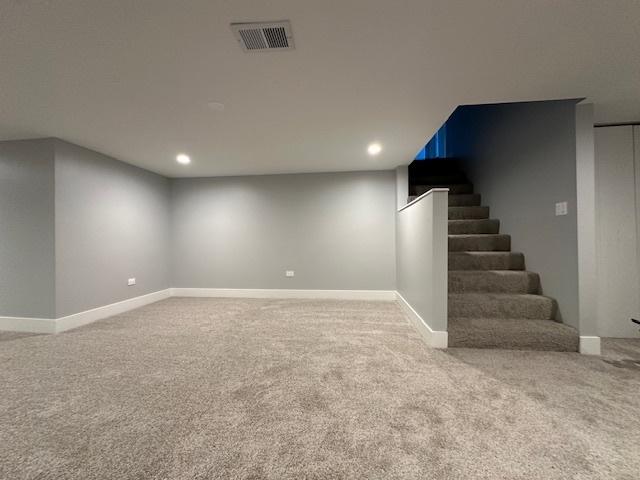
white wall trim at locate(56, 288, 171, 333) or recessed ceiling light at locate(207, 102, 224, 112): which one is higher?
recessed ceiling light at locate(207, 102, 224, 112)

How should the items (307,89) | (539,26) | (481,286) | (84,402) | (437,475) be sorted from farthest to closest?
(481,286), (307,89), (84,402), (539,26), (437,475)

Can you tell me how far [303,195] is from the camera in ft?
14.7

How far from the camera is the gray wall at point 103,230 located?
2.98m

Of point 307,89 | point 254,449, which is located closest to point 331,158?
point 307,89

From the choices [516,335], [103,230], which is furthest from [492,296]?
[103,230]

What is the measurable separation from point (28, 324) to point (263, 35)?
4.01 m

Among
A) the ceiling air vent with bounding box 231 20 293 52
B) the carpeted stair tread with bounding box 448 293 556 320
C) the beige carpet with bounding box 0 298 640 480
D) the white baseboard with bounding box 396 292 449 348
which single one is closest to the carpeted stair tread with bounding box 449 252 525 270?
the carpeted stair tread with bounding box 448 293 556 320

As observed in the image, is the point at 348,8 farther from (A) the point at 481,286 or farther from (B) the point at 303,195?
(B) the point at 303,195

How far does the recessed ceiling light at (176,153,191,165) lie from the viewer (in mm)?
3510

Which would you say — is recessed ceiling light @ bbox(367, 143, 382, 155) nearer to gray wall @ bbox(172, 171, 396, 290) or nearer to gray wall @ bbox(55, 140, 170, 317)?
gray wall @ bbox(172, 171, 396, 290)

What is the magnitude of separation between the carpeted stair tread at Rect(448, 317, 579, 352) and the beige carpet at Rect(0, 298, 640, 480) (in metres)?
0.10

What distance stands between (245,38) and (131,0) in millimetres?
532

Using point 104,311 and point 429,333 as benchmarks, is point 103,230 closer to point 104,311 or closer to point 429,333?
point 104,311

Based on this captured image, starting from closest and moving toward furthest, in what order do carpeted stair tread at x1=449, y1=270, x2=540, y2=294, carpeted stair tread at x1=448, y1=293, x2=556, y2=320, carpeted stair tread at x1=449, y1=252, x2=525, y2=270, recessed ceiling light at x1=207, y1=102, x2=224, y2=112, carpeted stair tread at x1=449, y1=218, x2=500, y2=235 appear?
recessed ceiling light at x1=207, y1=102, x2=224, y2=112, carpeted stair tread at x1=448, y1=293, x2=556, y2=320, carpeted stair tread at x1=449, y1=270, x2=540, y2=294, carpeted stair tread at x1=449, y1=252, x2=525, y2=270, carpeted stair tread at x1=449, y1=218, x2=500, y2=235
